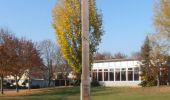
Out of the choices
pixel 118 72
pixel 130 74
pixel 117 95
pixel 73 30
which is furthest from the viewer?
pixel 118 72

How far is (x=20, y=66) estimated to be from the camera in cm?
5909

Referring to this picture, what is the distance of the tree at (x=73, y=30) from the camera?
1478 inches

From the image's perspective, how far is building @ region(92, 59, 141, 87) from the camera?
235 feet

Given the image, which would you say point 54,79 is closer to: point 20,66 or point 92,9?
point 20,66

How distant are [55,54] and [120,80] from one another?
23.4 meters

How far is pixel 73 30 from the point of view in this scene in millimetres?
37719

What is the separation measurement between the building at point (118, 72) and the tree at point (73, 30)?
30164mm

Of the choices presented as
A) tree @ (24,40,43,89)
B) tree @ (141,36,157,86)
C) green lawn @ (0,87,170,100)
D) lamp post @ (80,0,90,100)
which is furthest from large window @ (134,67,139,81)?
lamp post @ (80,0,90,100)

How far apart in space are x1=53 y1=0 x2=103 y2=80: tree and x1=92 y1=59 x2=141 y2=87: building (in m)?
30.2

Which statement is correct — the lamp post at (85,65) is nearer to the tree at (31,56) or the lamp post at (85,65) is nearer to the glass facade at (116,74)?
the tree at (31,56)

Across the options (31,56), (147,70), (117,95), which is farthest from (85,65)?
(31,56)

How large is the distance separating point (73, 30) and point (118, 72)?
38.0m

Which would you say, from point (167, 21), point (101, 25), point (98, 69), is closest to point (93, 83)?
point (98, 69)

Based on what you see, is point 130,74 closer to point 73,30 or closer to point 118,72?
point 118,72
